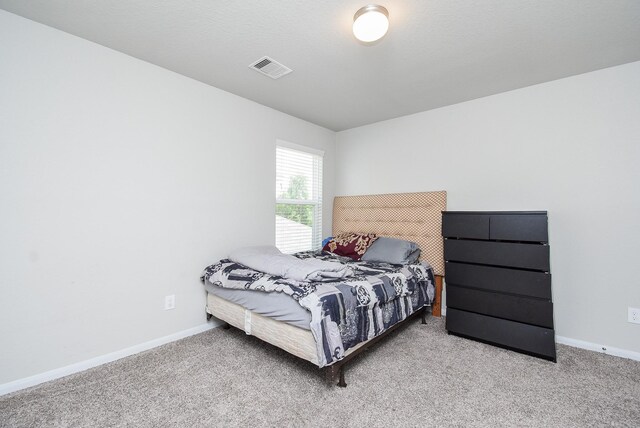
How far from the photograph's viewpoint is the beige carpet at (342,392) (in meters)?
1.54

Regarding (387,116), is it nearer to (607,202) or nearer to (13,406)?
(607,202)

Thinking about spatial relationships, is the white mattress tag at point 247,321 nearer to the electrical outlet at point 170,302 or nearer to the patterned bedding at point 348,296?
the patterned bedding at point 348,296

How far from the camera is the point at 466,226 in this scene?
259 centimetres

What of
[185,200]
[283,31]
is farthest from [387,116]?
[185,200]

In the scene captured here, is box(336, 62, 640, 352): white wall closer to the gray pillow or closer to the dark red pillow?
the gray pillow

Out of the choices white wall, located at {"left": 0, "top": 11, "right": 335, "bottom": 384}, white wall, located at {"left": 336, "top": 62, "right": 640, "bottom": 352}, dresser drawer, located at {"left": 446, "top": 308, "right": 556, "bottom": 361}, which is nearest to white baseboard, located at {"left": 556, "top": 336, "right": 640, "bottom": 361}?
white wall, located at {"left": 336, "top": 62, "right": 640, "bottom": 352}

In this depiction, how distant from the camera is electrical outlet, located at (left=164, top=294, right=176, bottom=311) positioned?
8.04 ft

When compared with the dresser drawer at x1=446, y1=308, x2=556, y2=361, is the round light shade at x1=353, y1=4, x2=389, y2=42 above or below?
above

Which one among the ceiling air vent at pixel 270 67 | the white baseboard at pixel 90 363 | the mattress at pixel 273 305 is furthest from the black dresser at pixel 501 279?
the white baseboard at pixel 90 363

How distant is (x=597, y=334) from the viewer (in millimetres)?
2371

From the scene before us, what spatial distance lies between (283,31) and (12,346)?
2.67 m

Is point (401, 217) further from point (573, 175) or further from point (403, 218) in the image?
point (573, 175)

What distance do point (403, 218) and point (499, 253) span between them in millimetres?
1204

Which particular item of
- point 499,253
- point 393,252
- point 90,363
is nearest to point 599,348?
point 499,253
